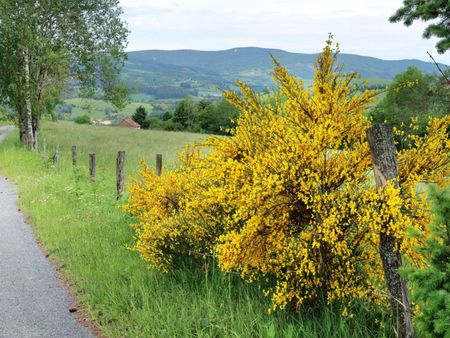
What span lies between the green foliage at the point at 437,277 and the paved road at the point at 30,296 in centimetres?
425

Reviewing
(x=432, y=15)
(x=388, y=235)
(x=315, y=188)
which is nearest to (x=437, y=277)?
(x=388, y=235)

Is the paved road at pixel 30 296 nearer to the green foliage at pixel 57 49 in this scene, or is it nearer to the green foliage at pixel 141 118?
the green foliage at pixel 57 49

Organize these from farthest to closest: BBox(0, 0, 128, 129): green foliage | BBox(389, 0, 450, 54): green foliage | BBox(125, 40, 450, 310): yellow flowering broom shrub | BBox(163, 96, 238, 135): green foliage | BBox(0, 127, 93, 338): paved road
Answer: BBox(163, 96, 238, 135): green foliage, BBox(0, 0, 128, 129): green foliage, BBox(389, 0, 450, 54): green foliage, BBox(0, 127, 93, 338): paved road, BBox(125, 40, 450, 310): yellow flowering broom shrub

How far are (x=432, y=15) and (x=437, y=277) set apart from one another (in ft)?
29.1

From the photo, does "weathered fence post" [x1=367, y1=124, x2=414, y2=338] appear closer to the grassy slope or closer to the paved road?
the grassy slope

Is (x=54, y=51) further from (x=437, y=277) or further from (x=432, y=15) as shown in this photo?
(x=437, y=277)

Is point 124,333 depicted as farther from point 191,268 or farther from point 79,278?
point 79,278

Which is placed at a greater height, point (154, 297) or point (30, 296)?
point (154, 297)

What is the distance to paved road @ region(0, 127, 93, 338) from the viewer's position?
593 centimetres

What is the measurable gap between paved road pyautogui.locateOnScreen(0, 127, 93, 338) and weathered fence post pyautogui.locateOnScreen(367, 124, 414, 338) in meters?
3.65

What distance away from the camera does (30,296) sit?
7.06 meters

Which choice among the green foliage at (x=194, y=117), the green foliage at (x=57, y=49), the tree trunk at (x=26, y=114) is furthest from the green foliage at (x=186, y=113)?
the tree trunk at (x=26, y=114)

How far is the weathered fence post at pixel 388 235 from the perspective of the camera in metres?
4.24

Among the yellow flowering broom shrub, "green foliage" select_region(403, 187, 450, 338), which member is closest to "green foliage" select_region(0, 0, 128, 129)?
the yellow flowering broom shrub
